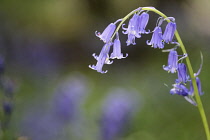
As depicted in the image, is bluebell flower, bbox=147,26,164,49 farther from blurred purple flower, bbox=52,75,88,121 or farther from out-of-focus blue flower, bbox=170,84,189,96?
blurred purple flower, bbox=52,75,88,121

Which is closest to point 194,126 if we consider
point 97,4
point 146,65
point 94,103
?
point 94,103

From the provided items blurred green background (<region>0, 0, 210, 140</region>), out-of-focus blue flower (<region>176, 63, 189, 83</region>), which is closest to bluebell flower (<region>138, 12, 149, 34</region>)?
out-of-focus blue flower (<region>176, 63, 189, 83</region>)

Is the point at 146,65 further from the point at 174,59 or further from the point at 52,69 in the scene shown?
the point at 174,59

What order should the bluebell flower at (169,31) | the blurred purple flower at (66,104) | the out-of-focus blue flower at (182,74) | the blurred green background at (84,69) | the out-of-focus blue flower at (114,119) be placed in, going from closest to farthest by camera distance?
the bluebell flower at (169,31) < the out-of-focus blue flower at (182,74) < the out-of-focus blue flower at (114,119) < the blurred purple flower at (66,104) < the blurred green background at (84,69)

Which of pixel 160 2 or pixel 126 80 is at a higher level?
pixel 160 2

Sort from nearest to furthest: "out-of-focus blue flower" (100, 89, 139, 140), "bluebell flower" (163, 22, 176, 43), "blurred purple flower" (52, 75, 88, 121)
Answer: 1. "bluebell flower" (163, 22, 176, 43)
2. "out-of-focus blue flower" (100, 89, 139, 140)
3. "blurred purple flower" (52, 75, 88, 121)

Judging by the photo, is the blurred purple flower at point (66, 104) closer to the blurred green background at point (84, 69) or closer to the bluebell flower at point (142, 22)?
the blurred green background at point (84, 69)

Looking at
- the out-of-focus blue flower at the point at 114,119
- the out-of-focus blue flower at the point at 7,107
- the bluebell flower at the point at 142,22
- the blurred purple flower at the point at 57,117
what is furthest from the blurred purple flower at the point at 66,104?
the bluebell flower at the point at 142,22

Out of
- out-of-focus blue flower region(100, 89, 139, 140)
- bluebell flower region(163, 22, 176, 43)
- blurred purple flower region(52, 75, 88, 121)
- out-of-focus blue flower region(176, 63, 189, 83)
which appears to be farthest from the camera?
blurred purple flower region(52, 75, 88, 121)
